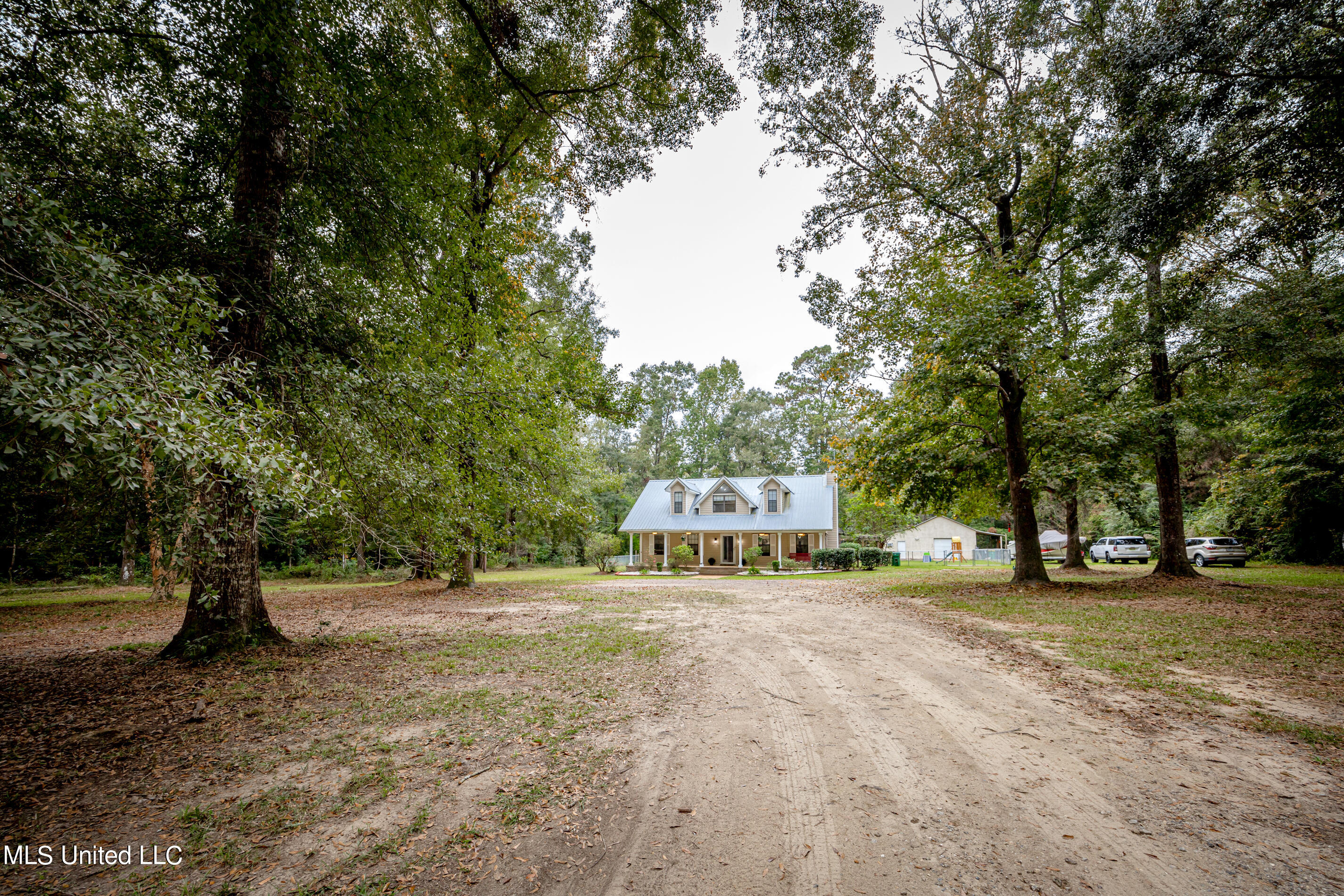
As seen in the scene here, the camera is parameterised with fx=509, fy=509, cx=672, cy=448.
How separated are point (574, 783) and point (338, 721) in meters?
2.62

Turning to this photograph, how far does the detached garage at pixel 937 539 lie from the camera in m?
38.4

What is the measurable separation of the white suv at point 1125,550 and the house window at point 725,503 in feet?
65.5

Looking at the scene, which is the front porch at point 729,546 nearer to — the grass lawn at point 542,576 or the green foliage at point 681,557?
the green foliage at point 681,557

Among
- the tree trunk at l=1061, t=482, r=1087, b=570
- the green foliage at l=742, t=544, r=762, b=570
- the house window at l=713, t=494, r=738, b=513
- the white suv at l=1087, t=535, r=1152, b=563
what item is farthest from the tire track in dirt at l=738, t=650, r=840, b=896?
the white suv at l=1087, t=535, r=1152, b=563

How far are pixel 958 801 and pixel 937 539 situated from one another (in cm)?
4045

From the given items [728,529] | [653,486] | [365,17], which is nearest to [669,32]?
[365,17]

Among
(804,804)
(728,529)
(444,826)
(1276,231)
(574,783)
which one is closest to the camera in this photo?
(444,826)

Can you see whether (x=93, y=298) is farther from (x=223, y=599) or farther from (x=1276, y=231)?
(x=1276, y=231)

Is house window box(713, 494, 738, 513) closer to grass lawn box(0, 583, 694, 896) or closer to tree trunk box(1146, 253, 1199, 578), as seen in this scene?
tree trunk box(1146, 253, 1199, 578)

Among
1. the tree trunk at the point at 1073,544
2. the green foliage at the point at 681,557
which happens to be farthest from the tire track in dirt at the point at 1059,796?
the green foliage at the point at 681,557

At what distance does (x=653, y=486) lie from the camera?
33750 mm

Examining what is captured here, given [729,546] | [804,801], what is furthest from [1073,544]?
[804,801]

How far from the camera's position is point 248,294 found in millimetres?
5723

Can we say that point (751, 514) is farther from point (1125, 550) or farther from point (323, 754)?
point (323, 754)
